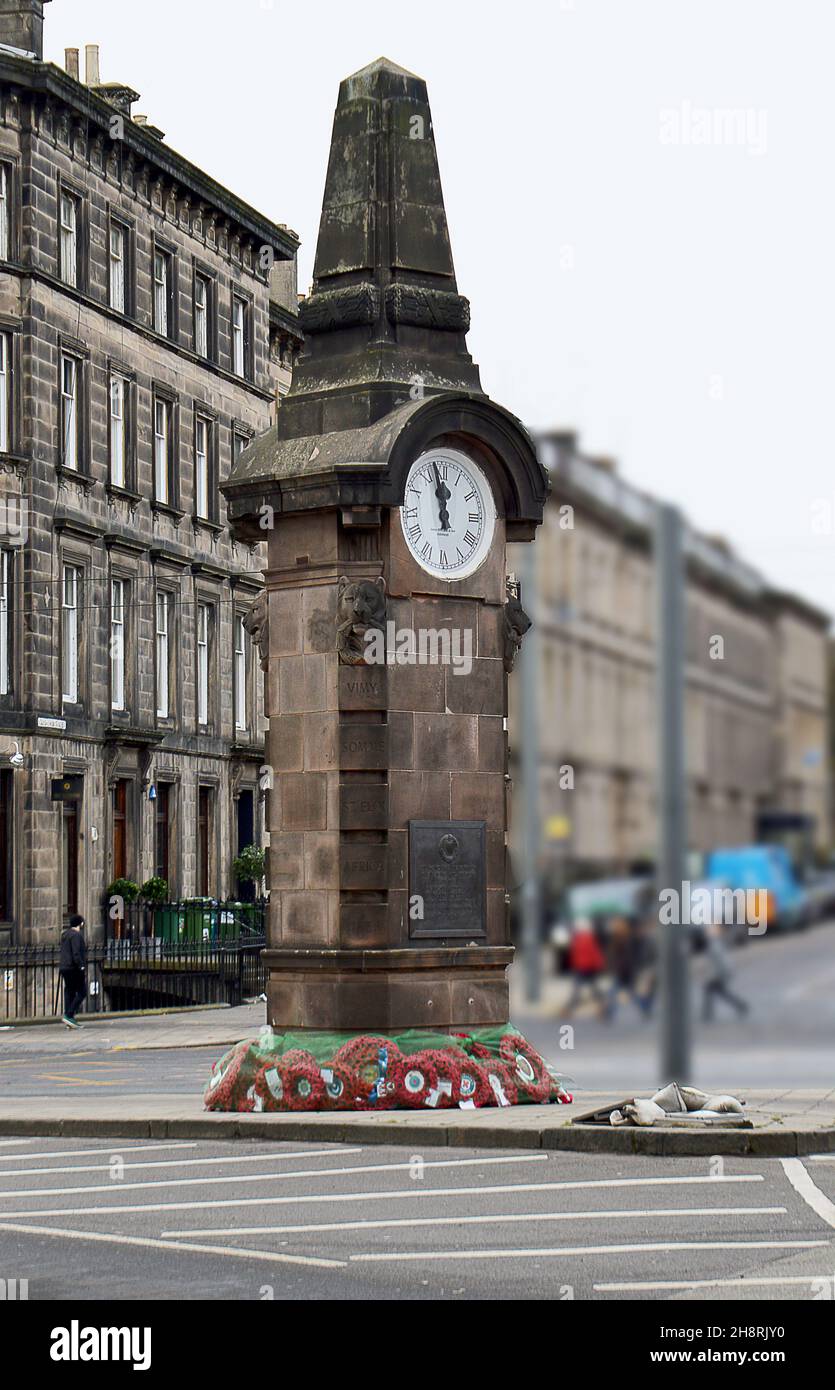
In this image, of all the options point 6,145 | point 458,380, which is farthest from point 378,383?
point 6,145

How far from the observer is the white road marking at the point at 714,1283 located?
9.77 meters

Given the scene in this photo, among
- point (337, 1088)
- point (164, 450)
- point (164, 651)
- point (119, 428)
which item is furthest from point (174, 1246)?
point (164, 450)

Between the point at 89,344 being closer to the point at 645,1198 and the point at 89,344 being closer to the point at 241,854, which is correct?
the point at 241,854

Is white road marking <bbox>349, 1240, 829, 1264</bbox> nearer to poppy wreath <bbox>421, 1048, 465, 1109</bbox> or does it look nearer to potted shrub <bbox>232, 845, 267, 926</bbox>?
poppy wreath <bbox>421, 1048, 465, 1109</bbox>

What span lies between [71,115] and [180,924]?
1625cm

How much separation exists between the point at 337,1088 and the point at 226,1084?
3.02 ft

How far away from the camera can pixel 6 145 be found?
4522 centimetres

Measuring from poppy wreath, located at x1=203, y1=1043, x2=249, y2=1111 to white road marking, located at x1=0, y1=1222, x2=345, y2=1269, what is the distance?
5.70 metres

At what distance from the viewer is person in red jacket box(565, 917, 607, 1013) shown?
572 cm

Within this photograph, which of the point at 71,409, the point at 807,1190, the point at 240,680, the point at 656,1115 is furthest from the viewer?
the point at 240,680

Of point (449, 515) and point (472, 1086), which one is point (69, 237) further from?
point (472, 1086)

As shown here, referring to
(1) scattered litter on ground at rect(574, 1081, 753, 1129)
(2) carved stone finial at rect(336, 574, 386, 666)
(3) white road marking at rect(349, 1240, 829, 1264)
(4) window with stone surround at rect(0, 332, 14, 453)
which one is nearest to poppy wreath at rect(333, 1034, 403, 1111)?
(1) scattered litter on ground at rect(574, 1081, 753, 1129)

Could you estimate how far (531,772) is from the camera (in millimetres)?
5734

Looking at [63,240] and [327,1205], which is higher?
[63,240]
